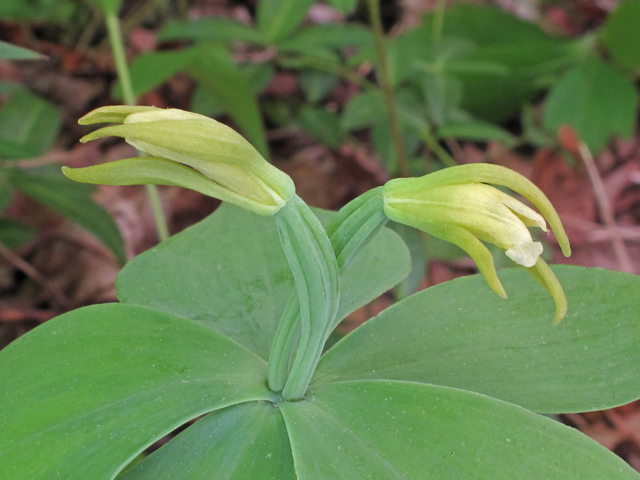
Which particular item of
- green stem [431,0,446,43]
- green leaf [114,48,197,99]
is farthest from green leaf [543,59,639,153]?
green leaf [114,48,197,99]

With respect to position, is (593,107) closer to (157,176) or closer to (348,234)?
(348,234)

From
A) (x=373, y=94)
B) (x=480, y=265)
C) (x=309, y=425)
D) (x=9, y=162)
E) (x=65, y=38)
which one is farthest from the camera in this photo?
(x=65, y=38)

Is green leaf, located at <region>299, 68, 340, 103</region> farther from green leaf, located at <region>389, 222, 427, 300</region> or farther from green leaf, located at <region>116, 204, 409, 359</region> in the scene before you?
green leaf, located at <region>116, 204, 409, 359</region>

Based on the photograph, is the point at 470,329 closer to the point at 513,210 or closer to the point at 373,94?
the point at 513,210

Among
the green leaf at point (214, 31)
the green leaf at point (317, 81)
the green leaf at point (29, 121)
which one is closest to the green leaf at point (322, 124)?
the green leaf at point (317, 81)

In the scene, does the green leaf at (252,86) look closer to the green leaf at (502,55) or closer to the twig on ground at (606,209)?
the green leaf at (502,55)

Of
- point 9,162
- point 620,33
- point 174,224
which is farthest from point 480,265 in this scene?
point 620,33
